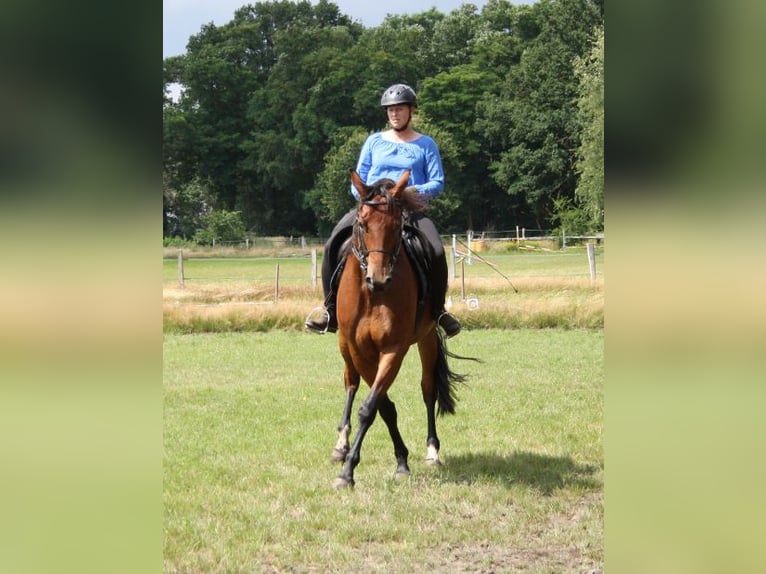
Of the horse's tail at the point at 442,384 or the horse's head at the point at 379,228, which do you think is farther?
the horse's tail at the point at 442,384

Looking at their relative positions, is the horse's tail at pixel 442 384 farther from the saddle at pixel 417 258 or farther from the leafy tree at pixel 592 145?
the leafy tree at pixel 592 145

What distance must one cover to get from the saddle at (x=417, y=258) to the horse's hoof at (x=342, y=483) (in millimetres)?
1467

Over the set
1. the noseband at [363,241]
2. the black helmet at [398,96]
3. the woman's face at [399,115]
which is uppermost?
the black helmet at [398,96]

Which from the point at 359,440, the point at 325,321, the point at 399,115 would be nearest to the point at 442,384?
the point at 325,321

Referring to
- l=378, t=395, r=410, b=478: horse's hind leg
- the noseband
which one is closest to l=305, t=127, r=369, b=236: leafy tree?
l=378, t=395, r=410, b=478: horse's hind leg

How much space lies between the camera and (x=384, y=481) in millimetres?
6402

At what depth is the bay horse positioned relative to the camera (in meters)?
5.86

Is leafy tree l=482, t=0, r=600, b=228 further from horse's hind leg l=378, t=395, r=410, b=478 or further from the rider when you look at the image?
horse's hind leg l=378, t=395, r=410, b=478

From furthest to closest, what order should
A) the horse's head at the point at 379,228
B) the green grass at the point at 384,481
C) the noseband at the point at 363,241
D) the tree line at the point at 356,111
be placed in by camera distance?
the tree line at the point at 356,111
the noseband at the point at 363,241
the horse's head at the point at 379,228
the green grass at the point at 384,481

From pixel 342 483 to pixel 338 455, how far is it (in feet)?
3.58

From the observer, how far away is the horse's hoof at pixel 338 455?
7.23m

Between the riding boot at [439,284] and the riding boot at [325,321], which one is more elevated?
the riding boot at [439,284]

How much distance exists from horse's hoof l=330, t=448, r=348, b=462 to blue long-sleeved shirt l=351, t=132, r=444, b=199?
254 cm

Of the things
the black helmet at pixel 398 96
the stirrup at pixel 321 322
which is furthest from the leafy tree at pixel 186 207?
the black helmet at pixel 398 96
